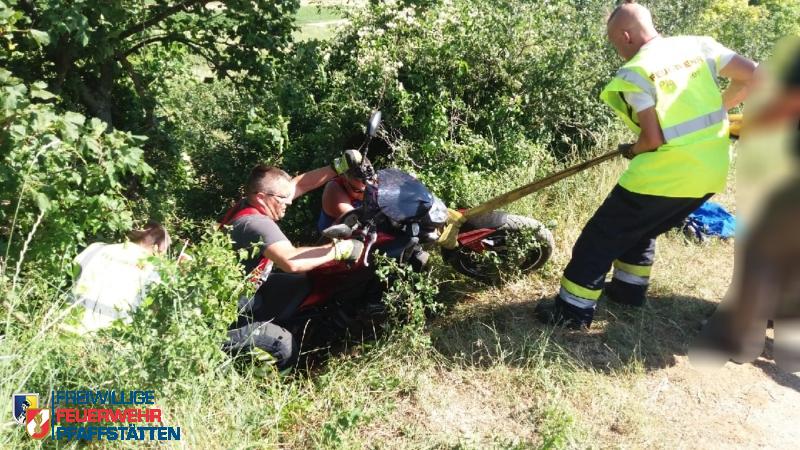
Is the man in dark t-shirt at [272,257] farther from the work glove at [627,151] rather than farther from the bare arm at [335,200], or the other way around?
the work glove at [627,151]

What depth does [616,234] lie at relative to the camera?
11.8 ft

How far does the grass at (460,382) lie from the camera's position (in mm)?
2760

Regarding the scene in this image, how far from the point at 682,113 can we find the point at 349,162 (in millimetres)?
1786

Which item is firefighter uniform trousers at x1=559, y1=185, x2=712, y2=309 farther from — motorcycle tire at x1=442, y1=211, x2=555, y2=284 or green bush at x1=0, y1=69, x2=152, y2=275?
green bush at x1=0, y1=69, x2=152, y2=275

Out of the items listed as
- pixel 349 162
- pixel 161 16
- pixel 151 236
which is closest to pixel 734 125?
pixel 349 162

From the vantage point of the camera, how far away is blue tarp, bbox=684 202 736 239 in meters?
4.93

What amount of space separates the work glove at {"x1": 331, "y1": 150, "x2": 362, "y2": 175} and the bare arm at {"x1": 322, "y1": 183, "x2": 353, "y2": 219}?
35 centimetres

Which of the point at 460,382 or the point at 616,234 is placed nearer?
the point at 460,382

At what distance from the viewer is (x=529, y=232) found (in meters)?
4.10

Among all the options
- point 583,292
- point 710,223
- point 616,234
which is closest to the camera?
point 616,234

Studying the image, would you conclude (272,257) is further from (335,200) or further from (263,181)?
(335,200)

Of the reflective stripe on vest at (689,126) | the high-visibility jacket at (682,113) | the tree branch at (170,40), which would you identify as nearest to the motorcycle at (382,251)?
the high-visibility jacket at (682,113)

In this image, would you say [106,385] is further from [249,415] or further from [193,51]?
[193,51]

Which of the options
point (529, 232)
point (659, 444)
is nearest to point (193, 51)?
point (529, 232)
